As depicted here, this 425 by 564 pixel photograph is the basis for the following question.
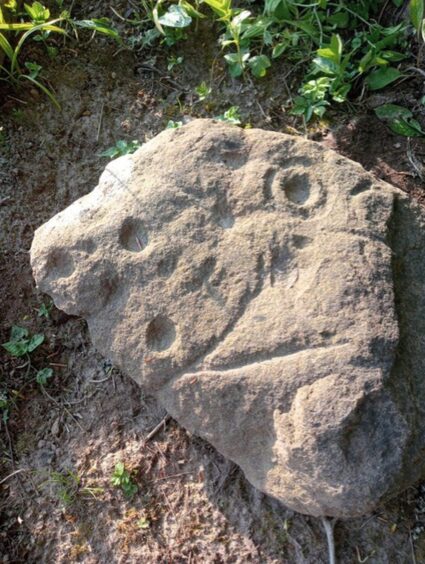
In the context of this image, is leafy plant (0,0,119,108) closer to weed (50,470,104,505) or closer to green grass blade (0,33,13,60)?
green grass blade (0,33,13,60)

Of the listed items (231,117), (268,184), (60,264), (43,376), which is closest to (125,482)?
(43,376)

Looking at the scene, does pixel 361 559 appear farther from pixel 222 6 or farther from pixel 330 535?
pixel 222 6

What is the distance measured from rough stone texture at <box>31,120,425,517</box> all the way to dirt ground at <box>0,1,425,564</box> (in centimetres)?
37

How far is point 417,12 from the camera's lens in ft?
7.27

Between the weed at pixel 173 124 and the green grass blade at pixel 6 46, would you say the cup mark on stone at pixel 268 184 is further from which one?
the green grass blade at pixel 6 46

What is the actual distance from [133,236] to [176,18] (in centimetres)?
118

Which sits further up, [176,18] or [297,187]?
[176,18]

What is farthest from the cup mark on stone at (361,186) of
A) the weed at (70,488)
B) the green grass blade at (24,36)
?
the green grass blade at (24,36)

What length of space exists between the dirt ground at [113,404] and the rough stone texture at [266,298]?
1.20 feet

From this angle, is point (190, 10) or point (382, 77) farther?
point (190, 10)

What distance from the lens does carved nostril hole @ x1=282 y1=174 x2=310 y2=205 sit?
73.4 inches

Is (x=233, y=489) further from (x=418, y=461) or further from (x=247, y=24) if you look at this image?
(x=247, y=24)

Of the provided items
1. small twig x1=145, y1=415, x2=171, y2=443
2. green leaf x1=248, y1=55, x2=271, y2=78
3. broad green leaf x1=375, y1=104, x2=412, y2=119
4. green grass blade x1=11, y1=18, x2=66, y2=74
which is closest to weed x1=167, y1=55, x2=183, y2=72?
green leaf x1=248, y1=55, x2=271, y2=78

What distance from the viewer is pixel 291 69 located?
8.22ft
